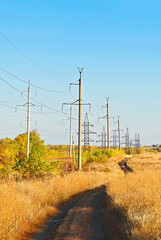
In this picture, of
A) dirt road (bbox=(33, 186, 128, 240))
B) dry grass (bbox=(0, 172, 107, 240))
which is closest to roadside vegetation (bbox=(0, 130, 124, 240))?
dry grass (bbox=(0, 172, 107, 240))

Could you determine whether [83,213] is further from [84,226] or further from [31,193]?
[31,193]

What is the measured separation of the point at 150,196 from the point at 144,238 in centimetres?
424

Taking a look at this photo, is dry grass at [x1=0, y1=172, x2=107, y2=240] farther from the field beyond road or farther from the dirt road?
the dirt road

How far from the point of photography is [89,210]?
544 inches

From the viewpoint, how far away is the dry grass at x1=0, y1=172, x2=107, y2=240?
954 centimetres

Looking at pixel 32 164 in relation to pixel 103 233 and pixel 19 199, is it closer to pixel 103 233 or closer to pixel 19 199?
pixel 19 199

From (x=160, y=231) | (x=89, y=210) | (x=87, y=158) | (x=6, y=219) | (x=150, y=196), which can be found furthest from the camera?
(x=87, y=158)

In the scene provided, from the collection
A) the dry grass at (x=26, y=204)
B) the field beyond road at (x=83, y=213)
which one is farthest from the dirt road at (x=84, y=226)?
the dry grass at (x=26, y=204)

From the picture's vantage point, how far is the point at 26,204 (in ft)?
40.0

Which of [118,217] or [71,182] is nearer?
[118,217]

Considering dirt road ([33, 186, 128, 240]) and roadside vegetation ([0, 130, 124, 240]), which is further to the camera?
roadside vegetation ([0, 130, 124, 240])

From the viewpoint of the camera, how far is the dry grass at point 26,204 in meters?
9.54

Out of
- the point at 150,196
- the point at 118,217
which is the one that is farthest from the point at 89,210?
the point at 150,196

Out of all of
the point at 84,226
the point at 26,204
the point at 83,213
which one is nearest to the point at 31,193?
the point at 26,204
